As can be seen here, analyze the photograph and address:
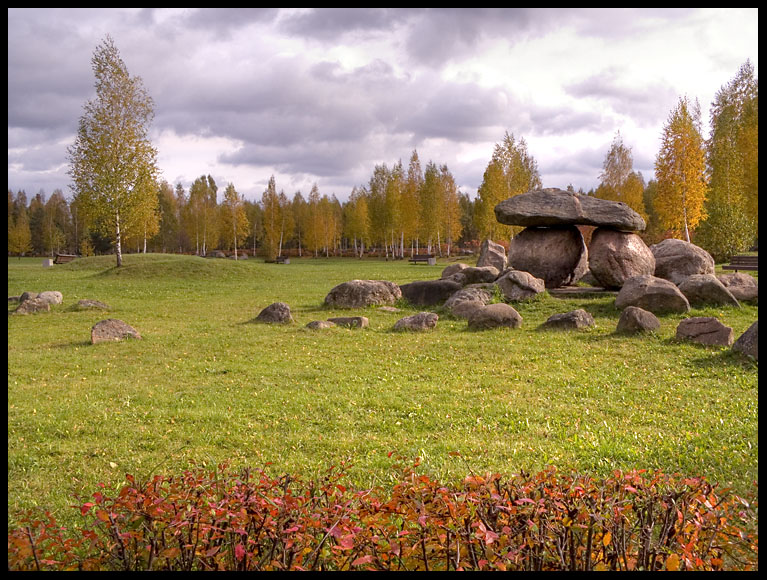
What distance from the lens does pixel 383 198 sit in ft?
216

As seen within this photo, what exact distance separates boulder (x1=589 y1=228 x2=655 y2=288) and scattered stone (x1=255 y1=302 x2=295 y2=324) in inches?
434

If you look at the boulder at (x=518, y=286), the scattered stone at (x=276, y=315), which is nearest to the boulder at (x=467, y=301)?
the boulder at (x=518, y=286)

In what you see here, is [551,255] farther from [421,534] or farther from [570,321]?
[421,534]

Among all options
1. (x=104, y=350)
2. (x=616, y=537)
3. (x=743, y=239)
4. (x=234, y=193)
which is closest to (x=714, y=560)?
(x=616, y=537)

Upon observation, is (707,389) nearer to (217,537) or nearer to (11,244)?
(217,537)

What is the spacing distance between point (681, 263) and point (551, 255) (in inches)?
191

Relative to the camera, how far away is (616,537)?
3367mm

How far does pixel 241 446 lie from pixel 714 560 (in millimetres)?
5078

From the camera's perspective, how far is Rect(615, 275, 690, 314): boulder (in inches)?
616

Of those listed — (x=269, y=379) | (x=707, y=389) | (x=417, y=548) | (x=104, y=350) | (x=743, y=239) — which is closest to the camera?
(x=417, y=548)

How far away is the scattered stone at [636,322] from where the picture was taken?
13.4 metres

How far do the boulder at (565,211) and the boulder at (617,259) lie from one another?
0.49 meters

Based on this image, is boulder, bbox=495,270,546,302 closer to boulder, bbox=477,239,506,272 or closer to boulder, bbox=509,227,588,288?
boulder, bbox=509,227,588,288

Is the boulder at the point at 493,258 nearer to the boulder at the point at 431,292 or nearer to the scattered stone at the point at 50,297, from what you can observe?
Answer: the boulder at the point at 431,292
